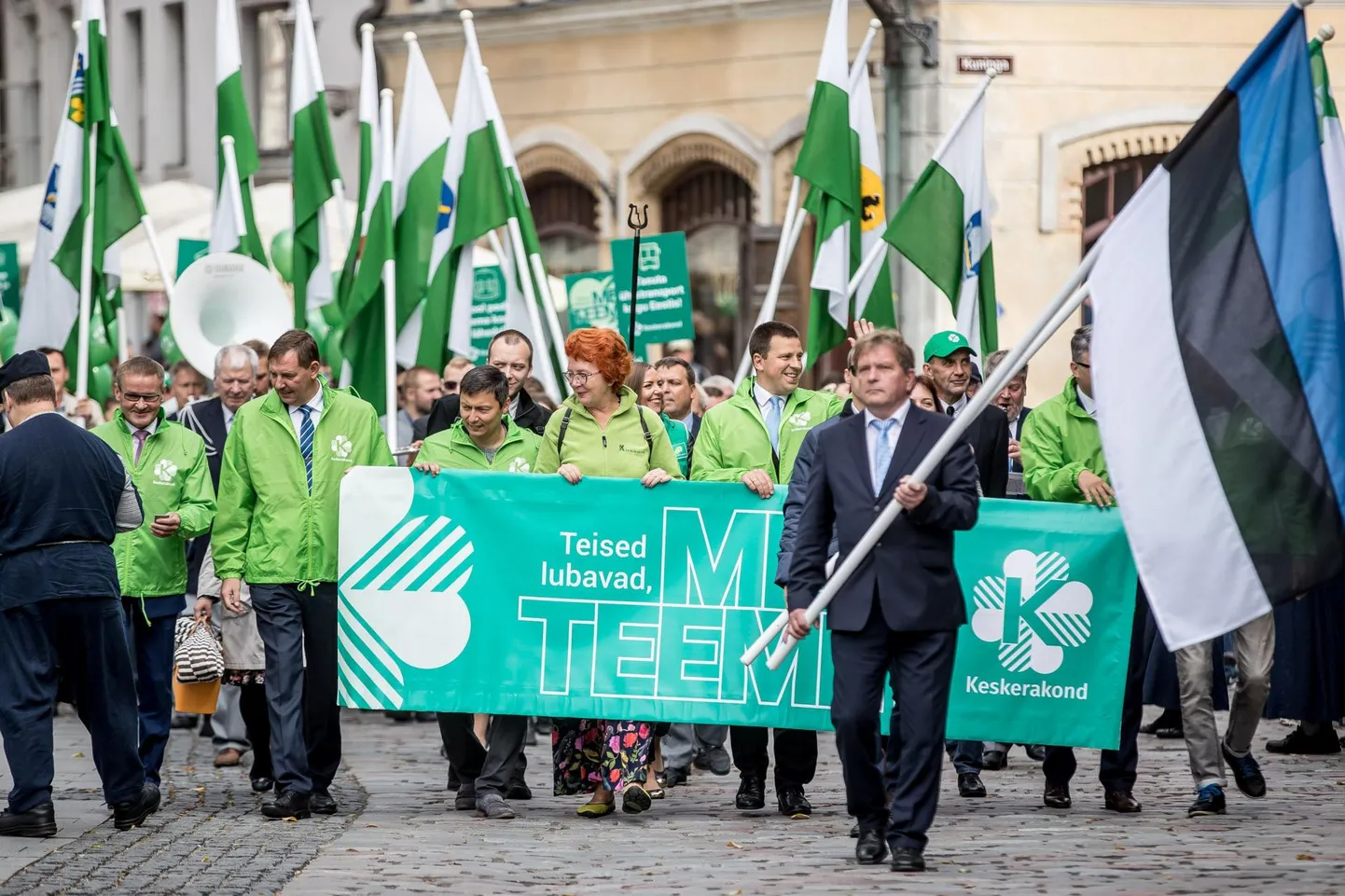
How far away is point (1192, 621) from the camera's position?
7.79 meters

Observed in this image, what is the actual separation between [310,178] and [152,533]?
583 centimetres

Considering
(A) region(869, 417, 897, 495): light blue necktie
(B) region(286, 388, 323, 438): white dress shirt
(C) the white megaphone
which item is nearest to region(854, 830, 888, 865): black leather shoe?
(A) region(869, 417, 897, 495): light blue necktie

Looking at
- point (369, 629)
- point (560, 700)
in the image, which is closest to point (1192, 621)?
point (560, 700)

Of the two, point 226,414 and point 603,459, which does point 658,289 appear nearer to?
point 226,414

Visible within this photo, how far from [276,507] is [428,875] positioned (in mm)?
2356

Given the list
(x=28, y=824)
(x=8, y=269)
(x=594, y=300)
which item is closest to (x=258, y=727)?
(x=28, y=824)

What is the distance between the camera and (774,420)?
428 inches

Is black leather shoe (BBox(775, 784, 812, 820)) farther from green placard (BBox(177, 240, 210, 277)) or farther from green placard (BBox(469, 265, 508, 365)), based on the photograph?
green placard (BBox(177, 240, 210, 277))

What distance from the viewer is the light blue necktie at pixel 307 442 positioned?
34.3 ft

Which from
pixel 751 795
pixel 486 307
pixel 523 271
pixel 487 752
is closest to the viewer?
pixel 751 795

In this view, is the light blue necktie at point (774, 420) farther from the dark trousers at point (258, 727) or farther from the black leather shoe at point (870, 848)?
the dark trousers at point (258, 727)

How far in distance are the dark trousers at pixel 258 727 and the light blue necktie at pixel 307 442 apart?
118 cm

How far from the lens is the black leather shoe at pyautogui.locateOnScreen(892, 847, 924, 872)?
336 inches

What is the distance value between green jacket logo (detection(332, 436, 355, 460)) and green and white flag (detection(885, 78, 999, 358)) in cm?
410
